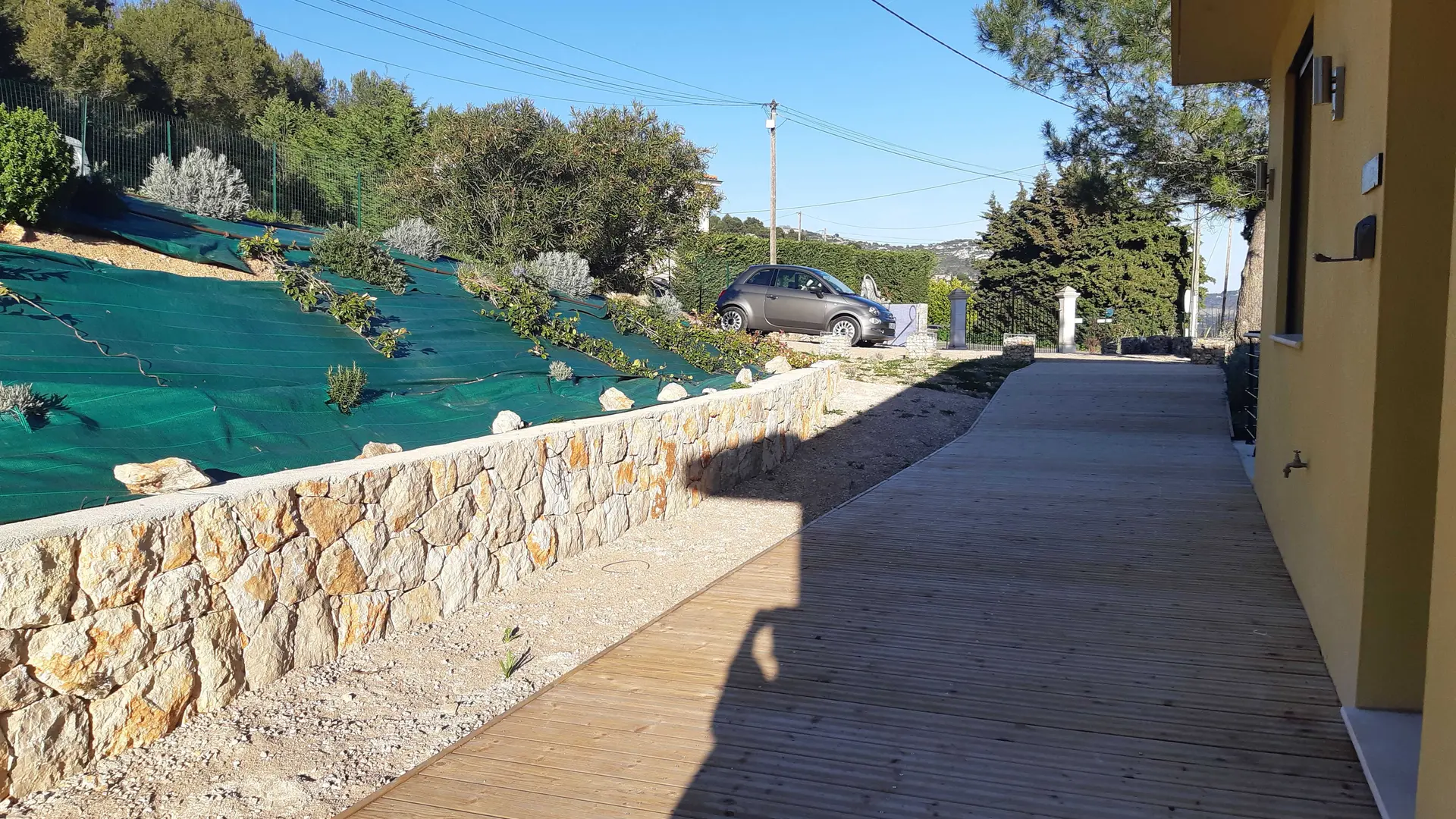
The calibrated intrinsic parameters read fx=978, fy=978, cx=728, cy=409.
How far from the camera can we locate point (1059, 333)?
87.3 feet

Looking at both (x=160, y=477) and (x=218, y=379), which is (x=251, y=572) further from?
(x=218, y=379)

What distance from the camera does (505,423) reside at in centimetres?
632

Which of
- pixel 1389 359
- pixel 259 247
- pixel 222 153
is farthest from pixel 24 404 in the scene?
pixel 222 153

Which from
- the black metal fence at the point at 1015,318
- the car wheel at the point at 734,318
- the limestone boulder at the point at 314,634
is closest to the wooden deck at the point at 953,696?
the limestone boulder at the point at 314,634

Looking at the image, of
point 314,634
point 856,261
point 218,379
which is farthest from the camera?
point 856,261

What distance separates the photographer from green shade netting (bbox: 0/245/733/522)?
14.8 feet

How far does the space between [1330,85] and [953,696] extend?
319cm

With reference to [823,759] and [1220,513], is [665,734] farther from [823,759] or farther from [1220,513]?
[1220,513]

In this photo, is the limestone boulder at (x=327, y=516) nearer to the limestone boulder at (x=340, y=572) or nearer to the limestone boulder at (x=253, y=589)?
the limestone boulder at (x=340, y=572)

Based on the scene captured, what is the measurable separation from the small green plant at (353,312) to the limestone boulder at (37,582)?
4358 mm

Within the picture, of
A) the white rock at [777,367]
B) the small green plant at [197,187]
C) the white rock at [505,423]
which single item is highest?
the small green plant at [197,187]

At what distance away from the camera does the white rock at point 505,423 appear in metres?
6.29

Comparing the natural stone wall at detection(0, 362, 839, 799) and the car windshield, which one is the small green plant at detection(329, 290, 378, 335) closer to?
the natural stone wall at detection(0, 362, 839, 799)

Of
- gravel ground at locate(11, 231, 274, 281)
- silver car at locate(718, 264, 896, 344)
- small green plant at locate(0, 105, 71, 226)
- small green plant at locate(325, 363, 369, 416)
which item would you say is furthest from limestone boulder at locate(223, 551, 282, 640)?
silver car at locate(718, 264, 896, 344)
